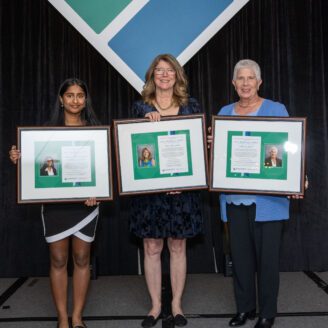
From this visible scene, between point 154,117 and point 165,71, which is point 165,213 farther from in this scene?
point 165,71

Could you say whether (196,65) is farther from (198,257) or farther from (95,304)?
(95,304)

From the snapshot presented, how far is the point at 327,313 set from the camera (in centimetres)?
286

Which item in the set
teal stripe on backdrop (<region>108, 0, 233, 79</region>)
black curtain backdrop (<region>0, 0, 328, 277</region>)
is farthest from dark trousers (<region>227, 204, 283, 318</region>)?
teal stripe on backdrop (<region>108, 0, 233, 79</region>)

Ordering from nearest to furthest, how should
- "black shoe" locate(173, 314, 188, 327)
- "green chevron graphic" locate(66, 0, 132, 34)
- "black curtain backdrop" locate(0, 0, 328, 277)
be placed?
1. "black shoe" locate(173, 314, 188, 327)
2. "green chevron graphic" locate(66, 0, 132, 34)
3. "black curtain backdrop" locate(0, 0, 328, 277)

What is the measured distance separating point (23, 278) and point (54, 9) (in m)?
2.26

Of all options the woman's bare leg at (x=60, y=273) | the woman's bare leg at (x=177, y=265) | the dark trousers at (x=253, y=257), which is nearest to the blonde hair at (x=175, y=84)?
the dark trousers at (x=253, y=257)

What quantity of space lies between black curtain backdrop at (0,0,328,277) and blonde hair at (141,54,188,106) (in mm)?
1168

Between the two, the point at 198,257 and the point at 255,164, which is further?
the point at 198,257

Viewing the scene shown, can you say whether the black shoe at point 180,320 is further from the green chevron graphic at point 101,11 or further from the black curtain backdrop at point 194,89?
the green chevron graphic at point 101,11

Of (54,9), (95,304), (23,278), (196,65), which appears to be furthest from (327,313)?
(54,9)

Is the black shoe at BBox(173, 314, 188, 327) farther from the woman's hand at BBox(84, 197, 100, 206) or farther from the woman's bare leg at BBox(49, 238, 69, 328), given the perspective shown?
the woman's hand at BBox(84, 197, 100, 206)

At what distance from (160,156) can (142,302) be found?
118 centimetres

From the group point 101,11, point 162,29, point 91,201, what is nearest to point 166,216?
point 91,201

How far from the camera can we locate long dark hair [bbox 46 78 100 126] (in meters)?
2.49
